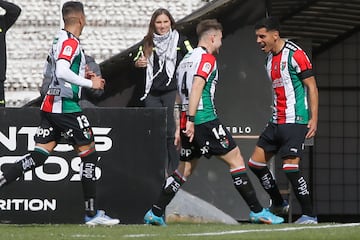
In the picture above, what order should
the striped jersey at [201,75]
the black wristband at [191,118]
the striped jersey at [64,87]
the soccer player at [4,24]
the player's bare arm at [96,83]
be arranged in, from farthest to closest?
the soccer player at [4,24]
the striped jersey at [201,75]
the black wristband at [191,118]
the striped jersey at [64,87]
the player's bare arm at [96,83]

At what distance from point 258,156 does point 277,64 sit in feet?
3.18

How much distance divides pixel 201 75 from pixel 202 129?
0.55m

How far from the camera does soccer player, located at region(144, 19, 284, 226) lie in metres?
12.8

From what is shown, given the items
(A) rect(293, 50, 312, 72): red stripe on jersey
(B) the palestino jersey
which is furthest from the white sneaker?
(A) rect(293, 50, 312, 72): red stripe on jersey

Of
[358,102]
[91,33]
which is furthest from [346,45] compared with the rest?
[91,33]

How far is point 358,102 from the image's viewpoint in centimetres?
2138

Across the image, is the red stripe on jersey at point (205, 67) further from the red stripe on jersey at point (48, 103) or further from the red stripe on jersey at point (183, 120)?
the red stripe on jersey at point (48, 103)

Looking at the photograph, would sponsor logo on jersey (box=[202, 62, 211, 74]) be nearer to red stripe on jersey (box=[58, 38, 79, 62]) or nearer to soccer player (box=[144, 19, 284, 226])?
soccer player (box=[144, 19, 284, 226])

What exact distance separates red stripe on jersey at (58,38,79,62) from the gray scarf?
237cm

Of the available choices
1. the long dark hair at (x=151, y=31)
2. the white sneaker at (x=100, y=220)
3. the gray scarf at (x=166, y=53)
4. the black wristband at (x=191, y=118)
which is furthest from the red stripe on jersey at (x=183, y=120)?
the long dark hair at (x=151, y=31)

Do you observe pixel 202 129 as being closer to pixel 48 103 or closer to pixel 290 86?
pixel 290 86

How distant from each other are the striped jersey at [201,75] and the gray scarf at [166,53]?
1.69 metres

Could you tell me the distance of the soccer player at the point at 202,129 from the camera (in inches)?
503

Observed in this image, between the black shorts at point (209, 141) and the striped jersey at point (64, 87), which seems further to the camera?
the black shorts at point (209, 141)
